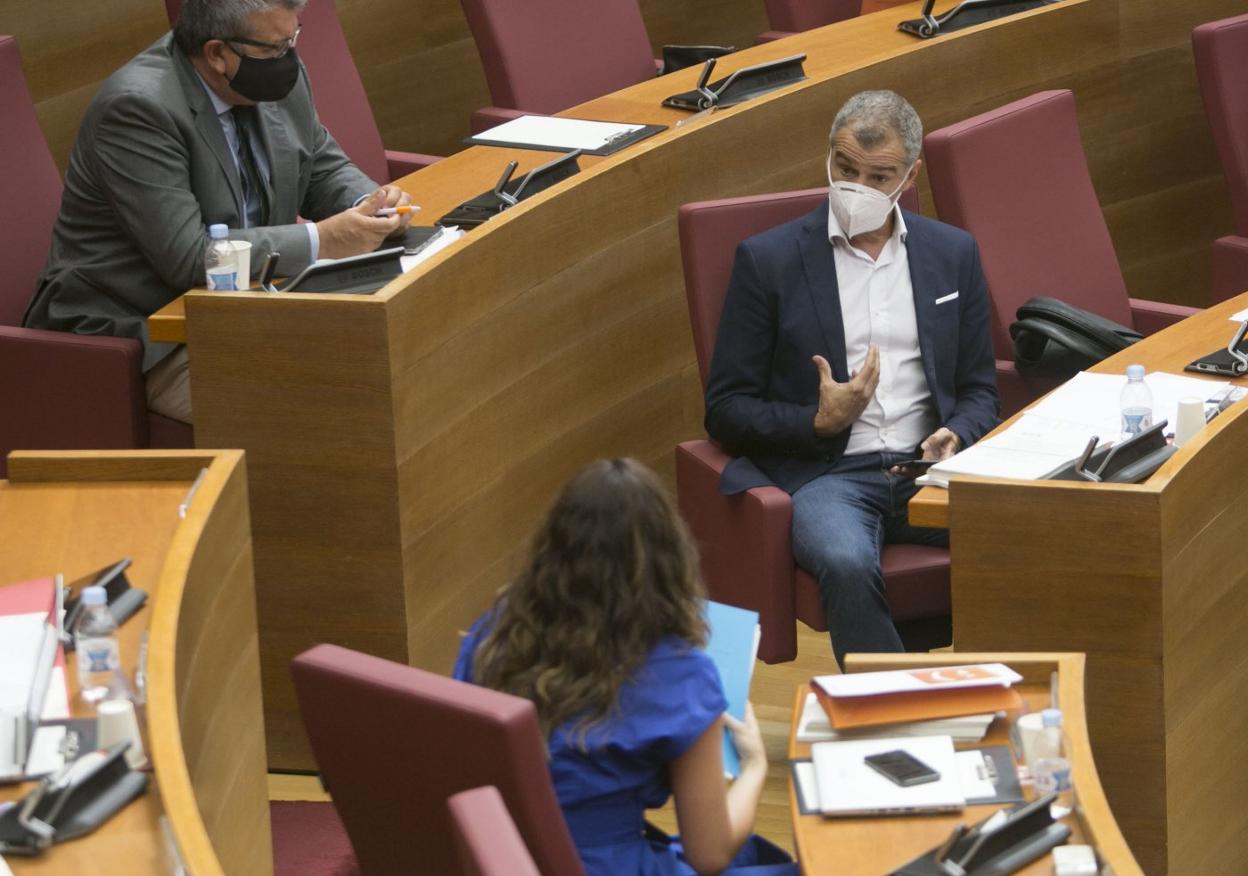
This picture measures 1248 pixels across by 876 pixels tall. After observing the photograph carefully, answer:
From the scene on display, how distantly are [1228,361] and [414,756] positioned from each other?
1.94 m

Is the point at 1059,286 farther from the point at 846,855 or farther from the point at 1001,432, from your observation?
the point at 846,855

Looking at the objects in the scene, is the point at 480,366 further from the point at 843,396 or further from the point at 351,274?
the point at 843,396

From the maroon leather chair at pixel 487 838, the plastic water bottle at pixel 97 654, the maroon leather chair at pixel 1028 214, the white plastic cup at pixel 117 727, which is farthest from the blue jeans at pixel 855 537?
the maroon leather chair at pixel 487 838

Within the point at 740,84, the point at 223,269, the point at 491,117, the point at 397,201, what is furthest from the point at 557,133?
the point at 223,269

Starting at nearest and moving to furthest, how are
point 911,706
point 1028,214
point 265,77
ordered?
point 911,706 < point 265,77 < point 1028,214

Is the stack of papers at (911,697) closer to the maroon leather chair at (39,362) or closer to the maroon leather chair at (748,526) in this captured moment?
the maroon leather chair at (748,526)

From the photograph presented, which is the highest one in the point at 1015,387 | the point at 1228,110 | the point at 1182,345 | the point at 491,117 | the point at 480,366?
the point at 491,117

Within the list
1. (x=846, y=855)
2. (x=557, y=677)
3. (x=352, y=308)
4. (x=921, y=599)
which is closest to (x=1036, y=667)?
(x=846, y=855)

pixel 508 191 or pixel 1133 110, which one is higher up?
pixel 508 191

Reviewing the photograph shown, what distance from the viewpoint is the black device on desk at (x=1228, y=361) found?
3.40m

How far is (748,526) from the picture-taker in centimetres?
350

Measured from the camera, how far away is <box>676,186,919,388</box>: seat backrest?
370cm

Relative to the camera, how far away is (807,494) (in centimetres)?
351

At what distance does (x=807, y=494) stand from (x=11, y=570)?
4.79ft
